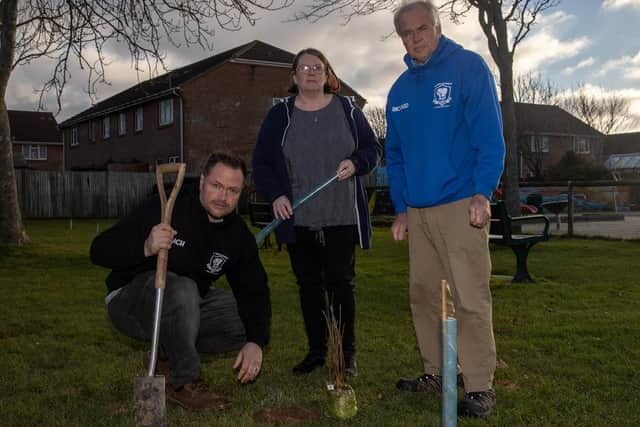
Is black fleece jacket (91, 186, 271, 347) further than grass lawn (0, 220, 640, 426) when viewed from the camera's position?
No

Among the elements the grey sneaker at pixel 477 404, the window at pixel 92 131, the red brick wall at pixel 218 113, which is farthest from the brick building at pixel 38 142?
the grey sneaker at pixel 477 404

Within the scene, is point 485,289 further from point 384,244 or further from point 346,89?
point 346,89

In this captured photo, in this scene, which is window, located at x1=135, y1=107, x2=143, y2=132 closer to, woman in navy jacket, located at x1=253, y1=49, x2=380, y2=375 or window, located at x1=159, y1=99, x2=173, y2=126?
window, located at x1=159, y1=99, x2=173, y2=126

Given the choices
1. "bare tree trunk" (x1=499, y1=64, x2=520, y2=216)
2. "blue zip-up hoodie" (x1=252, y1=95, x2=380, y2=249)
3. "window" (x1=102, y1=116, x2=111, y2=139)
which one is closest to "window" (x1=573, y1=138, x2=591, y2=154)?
"window" (x1=102, y1=116, x2=111, y2=139)

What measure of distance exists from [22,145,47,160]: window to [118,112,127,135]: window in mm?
19700

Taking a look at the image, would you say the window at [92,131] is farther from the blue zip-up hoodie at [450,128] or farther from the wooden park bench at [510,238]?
the blue zip-up hoodie at [450,128]

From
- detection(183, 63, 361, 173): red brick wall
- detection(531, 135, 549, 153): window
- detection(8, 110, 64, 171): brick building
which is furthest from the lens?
detection(8, 110, 64, 171): brick building

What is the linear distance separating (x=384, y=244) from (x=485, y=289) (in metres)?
10.1

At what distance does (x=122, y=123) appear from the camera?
34219 millimetres

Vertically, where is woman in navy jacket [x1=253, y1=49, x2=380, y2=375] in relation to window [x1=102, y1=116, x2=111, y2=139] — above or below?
below

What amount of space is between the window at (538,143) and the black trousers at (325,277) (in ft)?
136

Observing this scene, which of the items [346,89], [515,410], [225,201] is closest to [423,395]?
[515,410]

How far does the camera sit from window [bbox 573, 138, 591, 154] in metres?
48.1

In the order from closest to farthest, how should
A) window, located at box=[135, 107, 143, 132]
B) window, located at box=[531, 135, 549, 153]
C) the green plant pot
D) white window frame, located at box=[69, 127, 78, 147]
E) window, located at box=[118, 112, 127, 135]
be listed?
the green plant pot < window, located at box=[135, 107, 143, 132] < window, located at box=[118, 112, 127, 135] < white window frame, located at box=[69, 127, 78, 147] < window, located at box=[531, 135, 549, 153]
